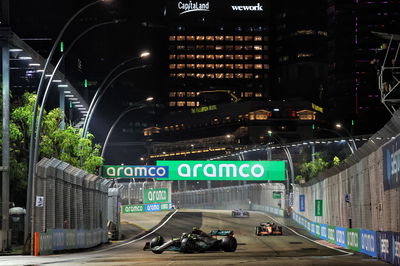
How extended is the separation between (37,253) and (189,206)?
3889 inches

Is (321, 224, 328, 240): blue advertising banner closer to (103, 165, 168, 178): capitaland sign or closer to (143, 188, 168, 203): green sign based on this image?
(103, 165, 168, 178): capitaland sign

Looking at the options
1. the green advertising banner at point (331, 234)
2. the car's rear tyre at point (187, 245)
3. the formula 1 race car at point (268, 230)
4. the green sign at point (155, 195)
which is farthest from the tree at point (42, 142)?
the green sign at point (155, 195)

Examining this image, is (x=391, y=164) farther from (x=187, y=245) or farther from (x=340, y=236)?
(x=340, y=236)

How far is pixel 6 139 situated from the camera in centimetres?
4038

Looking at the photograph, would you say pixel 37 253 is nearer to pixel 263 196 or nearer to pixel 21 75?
pixel 21 75

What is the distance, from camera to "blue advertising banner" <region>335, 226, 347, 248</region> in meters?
42.1

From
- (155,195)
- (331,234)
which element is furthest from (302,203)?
(155,195)

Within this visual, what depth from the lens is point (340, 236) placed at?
44062 mm

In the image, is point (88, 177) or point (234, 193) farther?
point (234, 193)

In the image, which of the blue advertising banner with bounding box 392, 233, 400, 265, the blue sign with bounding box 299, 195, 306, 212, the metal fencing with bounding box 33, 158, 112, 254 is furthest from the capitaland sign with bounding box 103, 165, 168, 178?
the blue advertising banner with bounding box 392, 233, 400, 265

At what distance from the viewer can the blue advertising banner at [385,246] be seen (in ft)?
86.8

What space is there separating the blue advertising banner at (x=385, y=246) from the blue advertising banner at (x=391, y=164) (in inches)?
68.4

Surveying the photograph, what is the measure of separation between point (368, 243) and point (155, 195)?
270 ft

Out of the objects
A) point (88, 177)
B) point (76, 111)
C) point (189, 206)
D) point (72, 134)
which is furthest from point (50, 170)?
point (189, 206)
